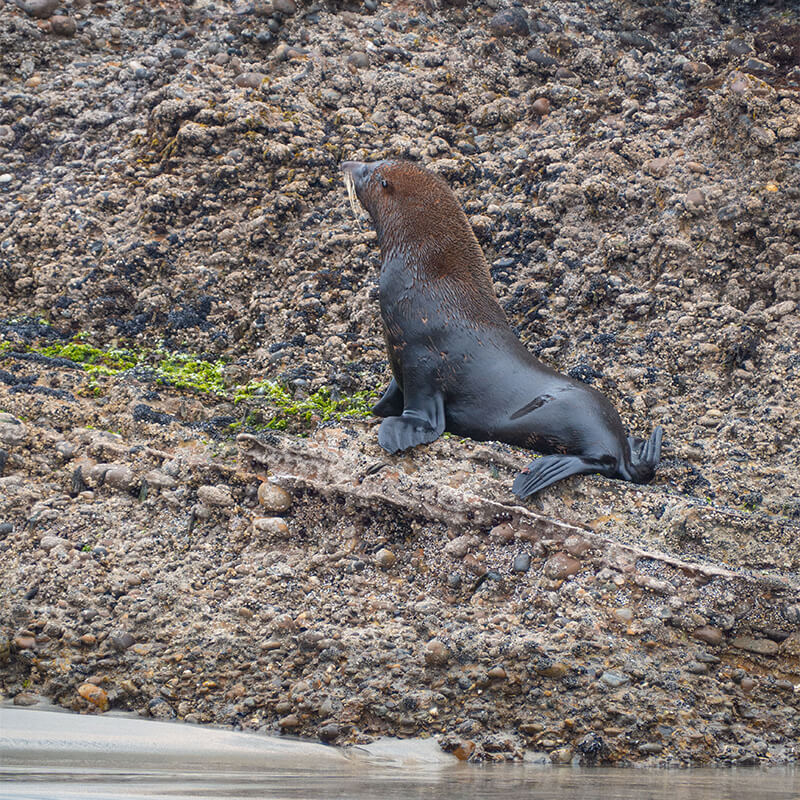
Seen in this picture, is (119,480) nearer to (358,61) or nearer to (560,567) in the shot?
(560,567)

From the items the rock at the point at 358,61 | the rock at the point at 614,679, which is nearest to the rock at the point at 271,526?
the rock at the point at 614,679

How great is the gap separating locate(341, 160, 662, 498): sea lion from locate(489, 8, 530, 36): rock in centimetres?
279

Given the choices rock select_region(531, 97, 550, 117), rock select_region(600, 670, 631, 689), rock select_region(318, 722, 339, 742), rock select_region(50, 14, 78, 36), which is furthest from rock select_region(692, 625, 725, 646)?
rock select_region(50, 14, 78, 36)

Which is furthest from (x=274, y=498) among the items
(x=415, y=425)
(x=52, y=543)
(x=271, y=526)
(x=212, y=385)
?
(x=212, y=385)

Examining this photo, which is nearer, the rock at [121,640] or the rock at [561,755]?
the rock at [561,755]

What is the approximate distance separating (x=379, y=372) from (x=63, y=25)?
14.4ft

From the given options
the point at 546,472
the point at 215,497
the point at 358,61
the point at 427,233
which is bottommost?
the point at 215,497

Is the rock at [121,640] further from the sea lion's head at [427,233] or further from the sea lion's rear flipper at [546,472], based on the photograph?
the sea lion's head at [427,233]

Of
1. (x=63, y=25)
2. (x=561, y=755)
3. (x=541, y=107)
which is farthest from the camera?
(x=63, y=25)

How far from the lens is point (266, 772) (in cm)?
237

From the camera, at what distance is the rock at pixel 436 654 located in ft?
11.1

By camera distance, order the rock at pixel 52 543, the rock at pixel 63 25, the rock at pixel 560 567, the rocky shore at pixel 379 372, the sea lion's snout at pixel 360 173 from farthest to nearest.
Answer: the rock at pixel 63 25 < the sea lion's snout at pixel 360 173 < the rock at pixel 52 543 < the rock at pixel 560 567 < the rocky shore at pixel 379 372

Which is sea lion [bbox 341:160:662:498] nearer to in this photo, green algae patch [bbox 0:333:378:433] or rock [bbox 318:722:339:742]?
green algae patch [bbox 0:333:378:433]

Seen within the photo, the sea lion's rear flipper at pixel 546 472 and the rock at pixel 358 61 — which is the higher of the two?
the rock at pixel 358 61
